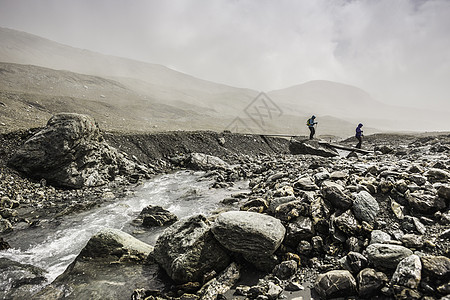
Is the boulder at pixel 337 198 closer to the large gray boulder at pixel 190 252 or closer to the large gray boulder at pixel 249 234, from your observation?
the large gray boulder at pixel 249 234

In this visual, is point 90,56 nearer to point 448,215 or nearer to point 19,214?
point 19,214

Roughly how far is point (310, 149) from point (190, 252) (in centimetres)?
1632

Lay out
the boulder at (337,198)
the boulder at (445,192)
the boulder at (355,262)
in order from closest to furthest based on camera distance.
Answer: the boulder at (355,262), the boulder at (445,192), the boulder at (337,198)

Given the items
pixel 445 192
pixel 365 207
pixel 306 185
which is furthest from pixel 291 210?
pixel 445 192

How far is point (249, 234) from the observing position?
427 centimetres

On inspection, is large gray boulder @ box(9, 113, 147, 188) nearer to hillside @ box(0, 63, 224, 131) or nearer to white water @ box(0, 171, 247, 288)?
white water @ box(0, 171, 247, 288)

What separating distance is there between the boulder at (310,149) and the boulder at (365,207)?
537 inches

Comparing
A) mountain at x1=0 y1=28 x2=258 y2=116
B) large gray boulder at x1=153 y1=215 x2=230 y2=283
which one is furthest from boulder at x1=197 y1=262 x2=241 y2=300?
mountain at x1=0 y1=28 x2=258 y2=116

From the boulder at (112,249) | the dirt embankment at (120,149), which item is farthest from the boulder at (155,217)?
the dirt embankment at (120,149)

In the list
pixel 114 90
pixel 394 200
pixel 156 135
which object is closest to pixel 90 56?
pixel 114 90

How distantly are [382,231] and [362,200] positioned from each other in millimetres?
756

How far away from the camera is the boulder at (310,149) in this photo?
698 inches

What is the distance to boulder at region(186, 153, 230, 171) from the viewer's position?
15.3 metres

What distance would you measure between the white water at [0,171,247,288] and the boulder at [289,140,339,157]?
29.9 ft
